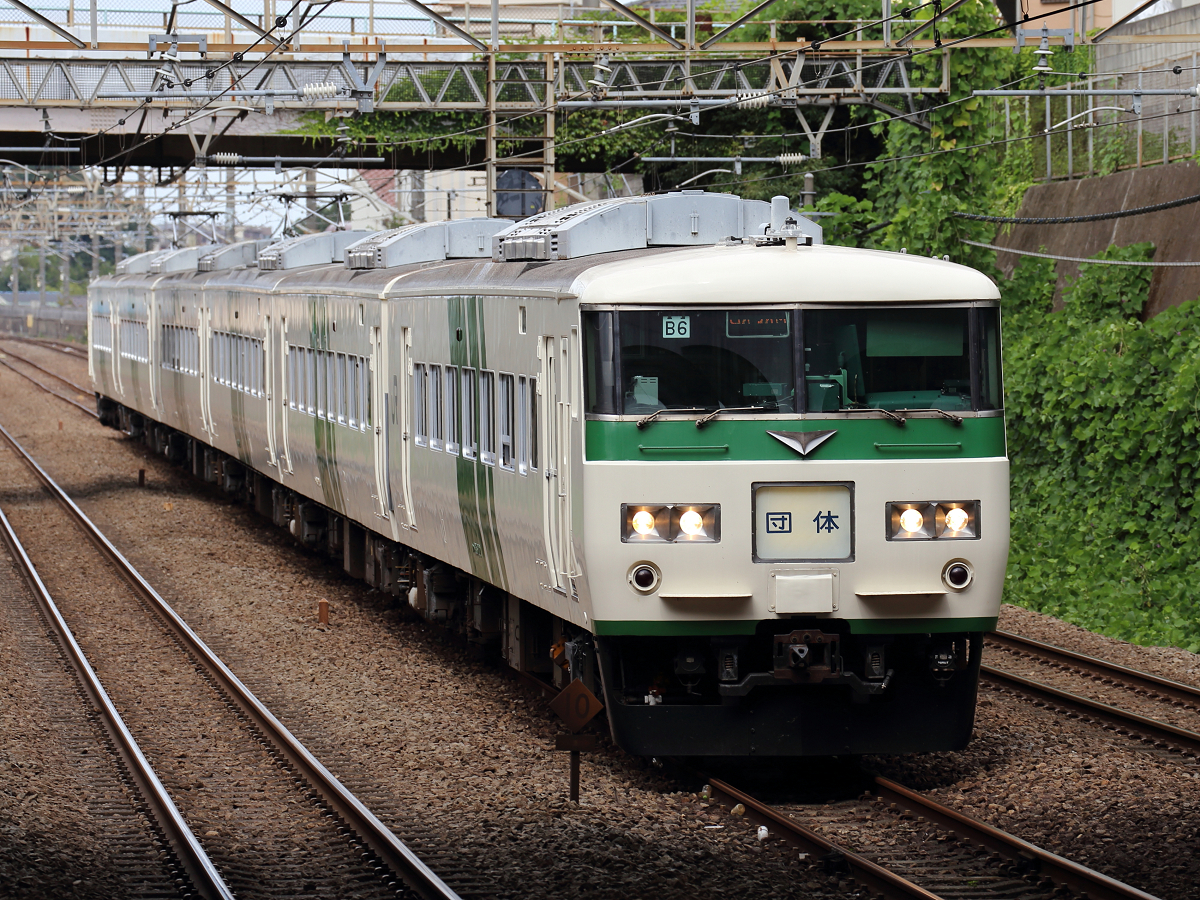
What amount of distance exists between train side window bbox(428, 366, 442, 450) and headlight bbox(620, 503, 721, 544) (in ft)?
12.1

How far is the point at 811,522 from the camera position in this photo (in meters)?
8.49

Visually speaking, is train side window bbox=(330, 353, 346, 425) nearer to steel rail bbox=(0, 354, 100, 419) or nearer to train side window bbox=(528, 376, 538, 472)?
train side window bbox=(528, 376, 538, 472)

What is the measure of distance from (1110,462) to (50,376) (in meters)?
37.5

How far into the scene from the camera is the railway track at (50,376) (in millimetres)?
41153

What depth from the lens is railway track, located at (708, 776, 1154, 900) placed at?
23.6ft

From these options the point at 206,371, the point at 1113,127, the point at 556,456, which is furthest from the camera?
the point at 1113,127

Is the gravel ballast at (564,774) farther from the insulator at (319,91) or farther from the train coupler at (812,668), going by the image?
the insulator at (319,91)

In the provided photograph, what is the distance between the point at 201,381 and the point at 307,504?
20.5 feet

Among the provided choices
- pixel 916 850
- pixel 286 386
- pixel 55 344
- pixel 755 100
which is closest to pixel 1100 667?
pixel 916 850

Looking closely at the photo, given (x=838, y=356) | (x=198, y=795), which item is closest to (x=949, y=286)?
(x=838, y=356)

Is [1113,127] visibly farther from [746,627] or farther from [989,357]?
[746,627]

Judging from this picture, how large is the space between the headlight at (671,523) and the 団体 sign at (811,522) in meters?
0.28

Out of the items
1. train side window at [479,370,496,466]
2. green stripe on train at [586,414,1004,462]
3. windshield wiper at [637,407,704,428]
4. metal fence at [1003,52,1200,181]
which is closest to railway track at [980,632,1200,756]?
green stripe on train at [586,414,1004,462]

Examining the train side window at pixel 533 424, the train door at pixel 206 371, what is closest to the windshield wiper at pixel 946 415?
the train side window at pixel 533 424
